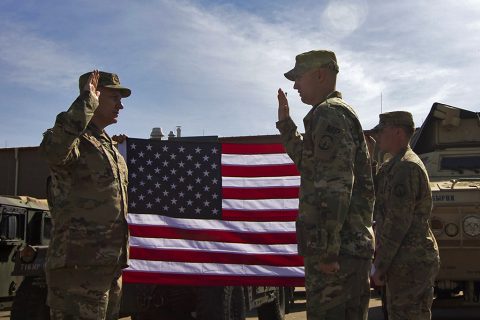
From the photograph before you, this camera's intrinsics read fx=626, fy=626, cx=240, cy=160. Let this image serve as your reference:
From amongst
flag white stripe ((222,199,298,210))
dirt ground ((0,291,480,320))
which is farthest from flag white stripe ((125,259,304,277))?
dirt ground ((0,291,480,320))

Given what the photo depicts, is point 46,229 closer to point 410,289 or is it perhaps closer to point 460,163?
point 460,163

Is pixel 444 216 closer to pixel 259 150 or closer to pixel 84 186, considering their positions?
pixel 259 150

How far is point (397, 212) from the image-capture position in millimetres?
4160

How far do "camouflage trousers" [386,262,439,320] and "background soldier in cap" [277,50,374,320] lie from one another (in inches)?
34.6

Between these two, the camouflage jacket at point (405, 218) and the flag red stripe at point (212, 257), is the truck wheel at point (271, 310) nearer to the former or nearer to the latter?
the flag red stripe at point (212, 257)

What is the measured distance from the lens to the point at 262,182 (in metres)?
6.36

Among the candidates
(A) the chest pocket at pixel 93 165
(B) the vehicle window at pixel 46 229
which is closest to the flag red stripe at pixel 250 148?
(A) the chest pocket at pixel 93 165

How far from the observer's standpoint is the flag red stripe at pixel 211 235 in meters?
5.89

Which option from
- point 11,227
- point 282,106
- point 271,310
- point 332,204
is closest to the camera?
point 332,204

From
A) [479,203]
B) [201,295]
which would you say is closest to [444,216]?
[479,203]

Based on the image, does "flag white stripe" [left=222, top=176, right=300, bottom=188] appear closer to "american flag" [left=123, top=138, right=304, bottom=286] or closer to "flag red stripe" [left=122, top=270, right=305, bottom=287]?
"american flag" [left=123, top=138, right=304, bottom=286]

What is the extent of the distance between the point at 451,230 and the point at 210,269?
314cm

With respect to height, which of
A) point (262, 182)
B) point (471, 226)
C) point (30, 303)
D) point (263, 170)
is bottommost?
point (30, 303)

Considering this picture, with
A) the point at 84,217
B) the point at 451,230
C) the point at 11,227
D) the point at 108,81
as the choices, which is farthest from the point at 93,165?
the point at 11,227
